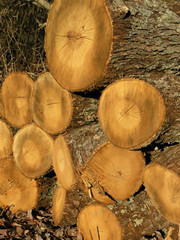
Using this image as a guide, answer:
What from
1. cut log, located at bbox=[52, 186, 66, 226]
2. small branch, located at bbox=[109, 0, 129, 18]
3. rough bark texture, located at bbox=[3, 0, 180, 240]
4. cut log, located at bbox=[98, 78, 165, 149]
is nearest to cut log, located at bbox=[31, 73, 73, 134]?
rough bark texture, located at bbox=[3, 0, 180, 240]

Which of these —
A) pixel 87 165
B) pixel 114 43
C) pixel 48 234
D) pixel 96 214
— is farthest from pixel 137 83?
pixel 48 234

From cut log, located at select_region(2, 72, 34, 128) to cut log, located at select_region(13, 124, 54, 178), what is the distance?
0.48 ft

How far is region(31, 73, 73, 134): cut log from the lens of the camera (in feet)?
8.55

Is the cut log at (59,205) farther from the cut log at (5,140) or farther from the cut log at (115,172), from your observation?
the cut log at (5,140)

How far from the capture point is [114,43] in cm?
196

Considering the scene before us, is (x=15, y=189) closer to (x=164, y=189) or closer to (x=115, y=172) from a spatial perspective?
(x=115, y=172)

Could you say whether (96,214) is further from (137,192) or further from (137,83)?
(137,83)

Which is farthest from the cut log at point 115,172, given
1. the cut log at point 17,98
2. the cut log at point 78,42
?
the cut log at point 17,98

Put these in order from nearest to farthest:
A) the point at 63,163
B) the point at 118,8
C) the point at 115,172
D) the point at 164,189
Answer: the point at 118,8
the point at 164,189
the point at 115,172
the point at 63,163

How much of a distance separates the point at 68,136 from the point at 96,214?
2.39ft

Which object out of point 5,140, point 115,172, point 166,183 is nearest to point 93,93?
point 115,172

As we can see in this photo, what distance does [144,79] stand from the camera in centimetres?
209

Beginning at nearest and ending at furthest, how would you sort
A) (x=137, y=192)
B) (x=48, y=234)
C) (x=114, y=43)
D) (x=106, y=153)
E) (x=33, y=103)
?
(x=114, y=43) < (x=106, y=153) < (x=137, y=192) < (x=48, y=234) < (x=33, y=103)

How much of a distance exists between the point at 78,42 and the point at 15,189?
190 cm
